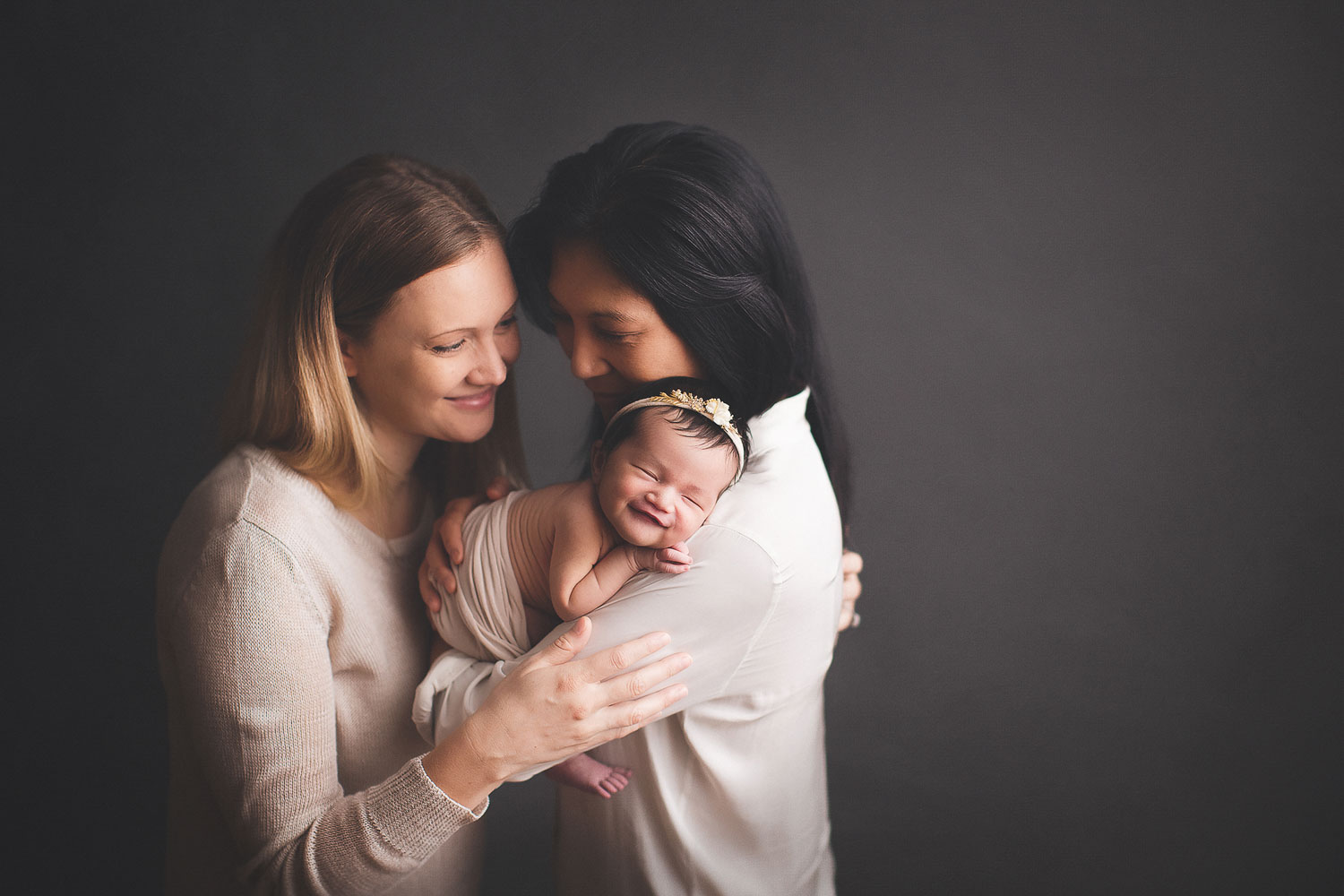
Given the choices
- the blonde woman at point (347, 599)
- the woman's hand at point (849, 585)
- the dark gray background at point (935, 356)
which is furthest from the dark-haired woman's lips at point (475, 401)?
the dark gray background at point (935, 356)

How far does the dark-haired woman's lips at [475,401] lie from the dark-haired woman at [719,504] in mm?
243

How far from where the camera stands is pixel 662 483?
1630 millimetres

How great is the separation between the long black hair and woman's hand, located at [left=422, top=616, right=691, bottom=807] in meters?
0.55

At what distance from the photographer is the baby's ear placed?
1785 mm

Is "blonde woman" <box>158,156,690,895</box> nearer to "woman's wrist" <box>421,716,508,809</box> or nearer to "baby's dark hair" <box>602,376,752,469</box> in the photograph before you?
→ "woman's wrist" <box>421,716,508,809</box>

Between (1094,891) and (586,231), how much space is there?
111 inches

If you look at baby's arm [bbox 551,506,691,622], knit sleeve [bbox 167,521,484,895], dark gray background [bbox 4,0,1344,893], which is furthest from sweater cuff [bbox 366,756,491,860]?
dark gray background [bbox 4,0,1344,893]

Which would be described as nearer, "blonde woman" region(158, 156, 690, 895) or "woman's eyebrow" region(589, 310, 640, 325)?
"blonde woman" region(158, 156, 690, 895)

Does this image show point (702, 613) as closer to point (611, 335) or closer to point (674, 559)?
point (674, 559)

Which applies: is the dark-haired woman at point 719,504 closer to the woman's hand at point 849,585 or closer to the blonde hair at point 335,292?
the blonde hair at point 335,292

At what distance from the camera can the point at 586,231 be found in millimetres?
1722

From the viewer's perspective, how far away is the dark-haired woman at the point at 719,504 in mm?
1594

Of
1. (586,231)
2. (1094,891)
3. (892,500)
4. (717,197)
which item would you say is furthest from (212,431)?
(1094,891)

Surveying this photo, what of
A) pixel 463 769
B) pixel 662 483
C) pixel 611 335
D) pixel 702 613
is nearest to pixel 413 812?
pixel 463 769
